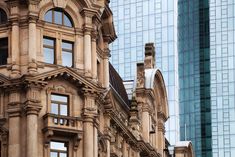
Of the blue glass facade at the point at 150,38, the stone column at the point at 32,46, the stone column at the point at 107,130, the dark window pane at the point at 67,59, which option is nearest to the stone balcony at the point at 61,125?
the stone column at the point at 32,46

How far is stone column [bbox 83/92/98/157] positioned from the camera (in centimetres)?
6719

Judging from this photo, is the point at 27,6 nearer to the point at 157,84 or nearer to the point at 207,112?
the point at 157,84

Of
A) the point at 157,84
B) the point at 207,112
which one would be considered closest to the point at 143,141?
the point at 157,84

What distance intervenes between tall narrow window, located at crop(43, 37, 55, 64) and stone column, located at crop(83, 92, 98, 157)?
365 centimetres

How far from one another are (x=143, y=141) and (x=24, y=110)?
2107cm

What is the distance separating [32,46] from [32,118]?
5.30 m

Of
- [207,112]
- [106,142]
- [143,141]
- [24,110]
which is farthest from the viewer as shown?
[207,112]

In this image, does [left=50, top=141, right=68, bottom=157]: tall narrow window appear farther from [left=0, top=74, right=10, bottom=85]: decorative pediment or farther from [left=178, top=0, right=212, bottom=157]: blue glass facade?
[left=178, top=0, right=212, bottom=157]: blue glass facade

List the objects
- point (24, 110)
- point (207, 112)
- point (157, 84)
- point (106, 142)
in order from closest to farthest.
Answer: point (24, 110) → point (106, 142) → point (157, 84) → point (207, 112)

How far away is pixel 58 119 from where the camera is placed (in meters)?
66.4

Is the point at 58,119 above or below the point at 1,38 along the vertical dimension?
below

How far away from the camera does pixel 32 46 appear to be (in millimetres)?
66750

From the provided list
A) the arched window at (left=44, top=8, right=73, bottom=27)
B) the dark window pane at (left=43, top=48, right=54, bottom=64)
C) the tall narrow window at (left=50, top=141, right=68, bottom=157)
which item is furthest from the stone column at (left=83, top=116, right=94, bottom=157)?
the arched window at (left=44, top=8, right=73, bottom=27)

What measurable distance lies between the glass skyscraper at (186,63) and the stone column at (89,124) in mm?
105438
